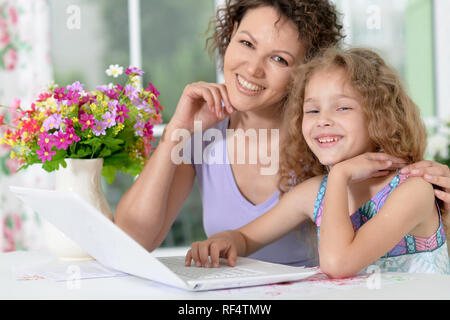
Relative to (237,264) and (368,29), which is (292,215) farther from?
(368,29)

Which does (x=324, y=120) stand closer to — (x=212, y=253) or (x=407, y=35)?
(x=212, y=253)

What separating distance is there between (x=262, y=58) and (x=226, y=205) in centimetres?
45

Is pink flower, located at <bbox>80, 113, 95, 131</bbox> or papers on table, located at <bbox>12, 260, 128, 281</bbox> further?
pink flower, located at <bbox>80, 113, 95, 131</bbox>

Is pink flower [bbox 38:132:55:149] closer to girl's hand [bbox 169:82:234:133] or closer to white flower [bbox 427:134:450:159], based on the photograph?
girl's hand [bbox 169:82:234:133]

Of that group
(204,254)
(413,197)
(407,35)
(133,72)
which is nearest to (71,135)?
(133,72)

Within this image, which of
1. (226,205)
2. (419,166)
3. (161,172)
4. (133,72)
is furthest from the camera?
(226,205)

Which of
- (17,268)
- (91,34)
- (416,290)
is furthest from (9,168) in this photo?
(416,290)

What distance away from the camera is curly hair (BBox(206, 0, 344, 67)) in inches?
56.9

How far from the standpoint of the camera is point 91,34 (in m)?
4.41

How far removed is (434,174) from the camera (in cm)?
116

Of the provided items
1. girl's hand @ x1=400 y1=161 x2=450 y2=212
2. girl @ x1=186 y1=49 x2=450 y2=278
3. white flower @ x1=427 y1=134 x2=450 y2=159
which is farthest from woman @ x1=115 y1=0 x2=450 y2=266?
white flower @ x1=427 y1=134 x2=450 y2=159

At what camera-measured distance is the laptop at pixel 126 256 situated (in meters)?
0.81

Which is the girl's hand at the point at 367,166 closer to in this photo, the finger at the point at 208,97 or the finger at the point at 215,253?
the finger at the point at 215,253

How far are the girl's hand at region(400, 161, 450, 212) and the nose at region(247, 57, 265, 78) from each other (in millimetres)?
464
